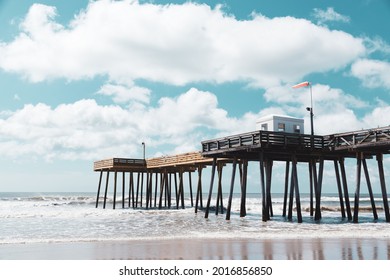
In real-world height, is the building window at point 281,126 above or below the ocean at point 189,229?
above

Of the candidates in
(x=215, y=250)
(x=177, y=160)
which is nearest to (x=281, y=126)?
(x=177, y=160)

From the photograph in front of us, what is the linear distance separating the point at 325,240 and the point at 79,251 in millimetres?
8219

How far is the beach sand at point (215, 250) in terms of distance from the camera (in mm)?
11000

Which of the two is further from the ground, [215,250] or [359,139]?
[359,139]

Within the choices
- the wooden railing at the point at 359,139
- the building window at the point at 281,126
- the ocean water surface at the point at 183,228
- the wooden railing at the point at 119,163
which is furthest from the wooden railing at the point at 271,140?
the wooden railing at the point at 119,163

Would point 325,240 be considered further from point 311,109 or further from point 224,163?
point 224,163

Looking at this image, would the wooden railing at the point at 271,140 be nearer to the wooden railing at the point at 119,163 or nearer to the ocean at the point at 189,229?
the ocean at the point at 189,229

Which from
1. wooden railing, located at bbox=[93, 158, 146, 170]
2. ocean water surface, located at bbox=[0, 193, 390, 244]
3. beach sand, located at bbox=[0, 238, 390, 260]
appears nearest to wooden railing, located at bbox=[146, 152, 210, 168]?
wooden railing, located at bbox=[93, 158, 146, 170]

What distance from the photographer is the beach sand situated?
11.0m

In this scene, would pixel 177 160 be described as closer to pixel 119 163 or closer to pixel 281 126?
pixel 119 163

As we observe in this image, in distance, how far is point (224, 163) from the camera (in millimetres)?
33031

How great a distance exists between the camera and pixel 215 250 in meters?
12.2

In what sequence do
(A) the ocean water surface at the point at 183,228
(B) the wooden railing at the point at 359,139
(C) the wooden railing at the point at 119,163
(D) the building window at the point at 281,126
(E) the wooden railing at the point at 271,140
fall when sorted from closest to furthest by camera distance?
(A) the ocean water surface at the point at 183,228, (B) the wooden railing at the point at 359,139, (E) the wooden railing at the point at 271,140, (D) the building window at the point at 281,126, (C) the wooden railing at the point at 119,163

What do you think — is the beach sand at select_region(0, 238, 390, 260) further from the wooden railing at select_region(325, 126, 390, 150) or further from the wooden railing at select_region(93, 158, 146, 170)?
the wooden railing at select_region(93, 158, 146, 170)
